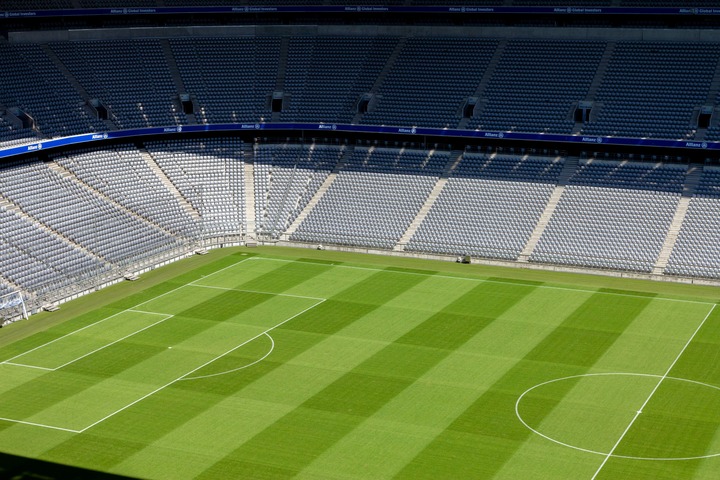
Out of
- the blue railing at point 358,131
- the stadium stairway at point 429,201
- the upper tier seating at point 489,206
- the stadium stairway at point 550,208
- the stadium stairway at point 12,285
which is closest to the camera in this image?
the stadium stairway at point 12,285

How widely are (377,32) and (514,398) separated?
47.7 m

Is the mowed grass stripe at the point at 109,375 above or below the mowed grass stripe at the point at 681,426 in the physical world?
below

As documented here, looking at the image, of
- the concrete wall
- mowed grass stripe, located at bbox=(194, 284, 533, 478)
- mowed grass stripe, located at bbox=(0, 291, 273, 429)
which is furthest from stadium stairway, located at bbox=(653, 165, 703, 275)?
mowed grass stripe, located at bbox=(0, 291, 273, 429)

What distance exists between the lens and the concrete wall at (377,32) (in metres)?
77.1

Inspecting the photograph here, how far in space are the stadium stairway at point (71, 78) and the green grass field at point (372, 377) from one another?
16810 millimetres

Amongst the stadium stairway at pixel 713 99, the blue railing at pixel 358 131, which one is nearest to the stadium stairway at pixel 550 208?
the blue railing at pixel 358 131

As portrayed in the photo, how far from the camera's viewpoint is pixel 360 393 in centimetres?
4553

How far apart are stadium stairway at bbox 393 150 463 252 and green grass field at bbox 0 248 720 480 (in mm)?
5532

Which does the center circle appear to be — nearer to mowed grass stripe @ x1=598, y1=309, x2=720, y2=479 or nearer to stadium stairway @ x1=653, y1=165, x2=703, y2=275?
mowed grass stripe @ x1=598, y1=309, x2=720, y2=479

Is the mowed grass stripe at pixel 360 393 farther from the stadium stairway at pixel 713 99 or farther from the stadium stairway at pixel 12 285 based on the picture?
the stadium stairway at pixel 12 285

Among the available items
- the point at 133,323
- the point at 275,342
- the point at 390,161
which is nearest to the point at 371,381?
the point at 275,342

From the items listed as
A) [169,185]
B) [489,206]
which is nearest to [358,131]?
[489,206]

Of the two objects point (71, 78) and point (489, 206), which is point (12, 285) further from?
point (489, 206)

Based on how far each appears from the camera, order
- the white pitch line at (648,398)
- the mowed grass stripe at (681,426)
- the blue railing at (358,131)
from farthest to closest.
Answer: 1. the blue railing at (358,131)
2. the white pitch line at (648,398)
3. the mowed grass stripe at (681,426)
